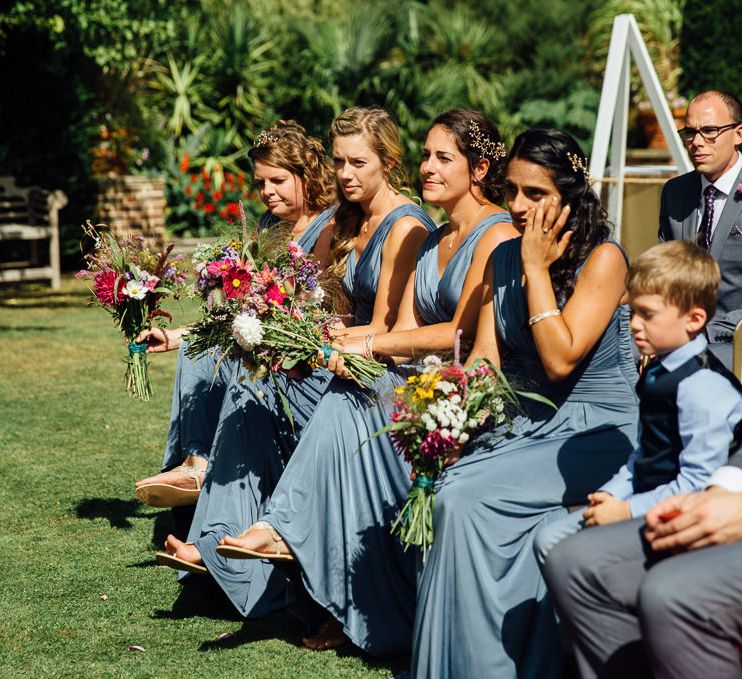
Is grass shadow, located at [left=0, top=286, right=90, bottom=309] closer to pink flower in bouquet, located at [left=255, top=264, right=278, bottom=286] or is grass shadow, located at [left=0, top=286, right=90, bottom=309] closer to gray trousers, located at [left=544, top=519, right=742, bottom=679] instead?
pink flower in bouquet, located at [left=255, top=264, right=278, bottom=286]

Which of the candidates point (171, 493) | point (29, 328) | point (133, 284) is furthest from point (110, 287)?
point (29, 328)

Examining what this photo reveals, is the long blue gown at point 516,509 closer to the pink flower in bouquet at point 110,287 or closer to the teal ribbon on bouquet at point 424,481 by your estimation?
the teal ribbon on bouquet at point 424,481

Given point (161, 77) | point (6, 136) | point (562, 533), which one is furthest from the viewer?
point (161, 77)

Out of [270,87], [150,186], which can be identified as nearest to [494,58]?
[270,87]

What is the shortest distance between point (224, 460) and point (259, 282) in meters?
0.81

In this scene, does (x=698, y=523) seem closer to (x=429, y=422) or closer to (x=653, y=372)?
(x=653, y=372)

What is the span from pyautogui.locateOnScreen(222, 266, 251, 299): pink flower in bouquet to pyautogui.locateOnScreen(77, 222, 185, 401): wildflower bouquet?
2.27 feet

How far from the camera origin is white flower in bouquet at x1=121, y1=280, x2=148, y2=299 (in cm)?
488

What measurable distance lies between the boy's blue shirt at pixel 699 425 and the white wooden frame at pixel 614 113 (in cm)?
513

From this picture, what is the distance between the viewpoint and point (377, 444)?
162 inches

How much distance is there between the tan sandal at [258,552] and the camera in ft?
12.7

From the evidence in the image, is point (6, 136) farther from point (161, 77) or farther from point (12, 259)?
point (161, 77)

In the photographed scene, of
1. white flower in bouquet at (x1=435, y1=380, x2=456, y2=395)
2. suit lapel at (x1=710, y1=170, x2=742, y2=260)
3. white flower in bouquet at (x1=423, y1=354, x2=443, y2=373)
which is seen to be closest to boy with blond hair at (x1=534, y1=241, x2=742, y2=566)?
white flower in bouquet at (x1=435, y1=380, x2=456, y2=395)

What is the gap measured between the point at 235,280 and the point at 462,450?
Answer: 1188 millimetres
